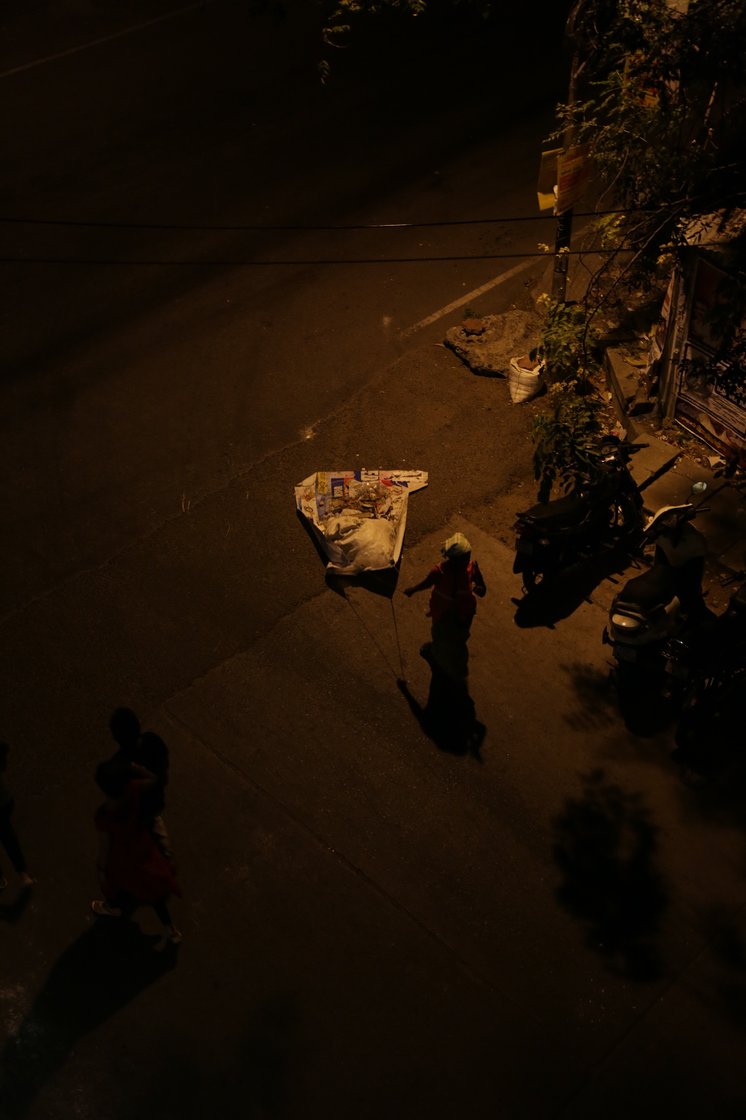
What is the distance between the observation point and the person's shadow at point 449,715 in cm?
781

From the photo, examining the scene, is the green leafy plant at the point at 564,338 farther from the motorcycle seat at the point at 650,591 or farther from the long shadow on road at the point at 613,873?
the long shadow on road at the point at 613,873

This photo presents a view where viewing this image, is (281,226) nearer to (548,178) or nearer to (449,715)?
(548,178)

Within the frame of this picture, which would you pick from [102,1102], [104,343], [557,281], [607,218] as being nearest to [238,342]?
[104,343]

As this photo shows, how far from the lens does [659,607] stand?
7.79m

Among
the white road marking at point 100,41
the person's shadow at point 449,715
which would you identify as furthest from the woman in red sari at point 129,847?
the white road marking at point 100,41

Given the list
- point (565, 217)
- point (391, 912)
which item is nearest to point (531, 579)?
point (391, 912)

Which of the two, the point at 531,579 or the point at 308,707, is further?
the point at 531,579

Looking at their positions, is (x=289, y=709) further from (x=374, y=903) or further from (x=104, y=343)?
(x=104, y=343)

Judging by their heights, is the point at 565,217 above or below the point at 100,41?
below

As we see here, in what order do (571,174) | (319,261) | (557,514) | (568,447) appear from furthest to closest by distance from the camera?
(319,261) < (571,174) < (568,447) < (557,514)

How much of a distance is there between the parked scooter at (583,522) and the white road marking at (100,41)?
12706 mm

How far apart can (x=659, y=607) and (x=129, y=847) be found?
4.29 metres

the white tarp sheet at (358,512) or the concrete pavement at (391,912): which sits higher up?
the white tarp sheet at (358,512)

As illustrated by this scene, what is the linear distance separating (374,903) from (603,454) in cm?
440
